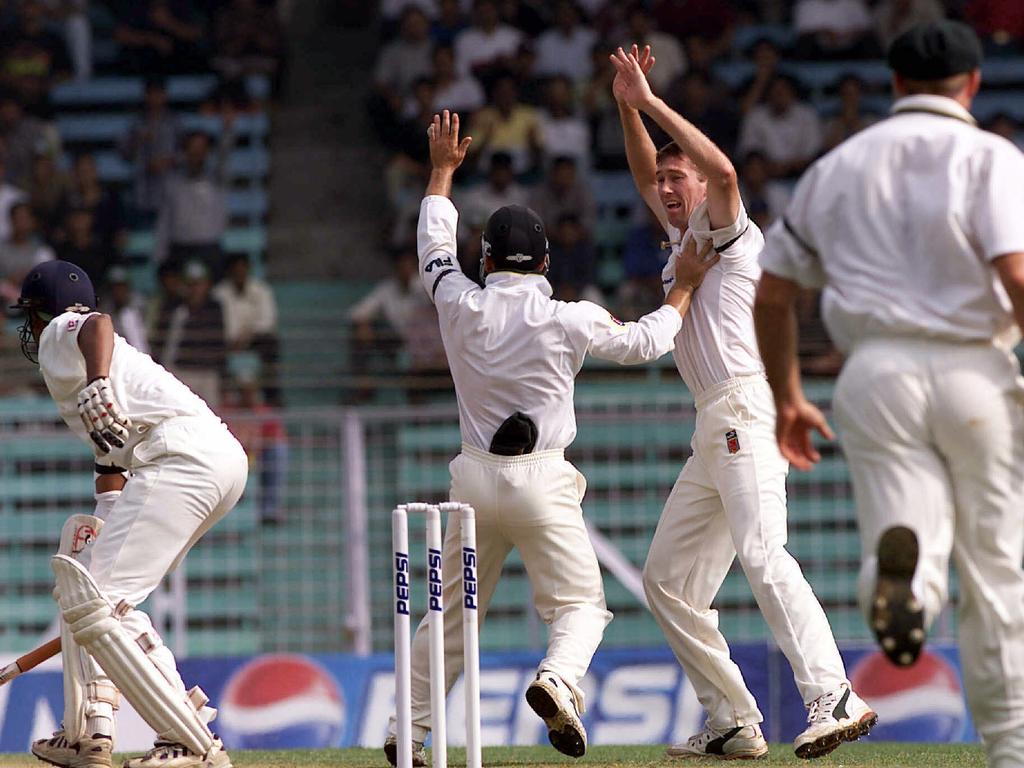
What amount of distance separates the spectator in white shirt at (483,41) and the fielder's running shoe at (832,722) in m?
10.4

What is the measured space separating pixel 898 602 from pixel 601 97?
458 inches

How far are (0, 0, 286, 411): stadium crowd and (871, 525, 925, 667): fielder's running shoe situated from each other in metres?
8.12

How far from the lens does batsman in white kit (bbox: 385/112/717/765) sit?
6957 millimetres

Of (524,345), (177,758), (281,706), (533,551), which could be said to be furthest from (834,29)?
(177,758)

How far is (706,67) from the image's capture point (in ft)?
51.9

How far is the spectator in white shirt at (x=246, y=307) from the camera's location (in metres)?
13.9

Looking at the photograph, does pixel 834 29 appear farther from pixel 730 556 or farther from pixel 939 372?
pixel 939 372

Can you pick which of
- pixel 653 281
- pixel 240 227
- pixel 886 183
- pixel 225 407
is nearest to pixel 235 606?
pixel 225 407

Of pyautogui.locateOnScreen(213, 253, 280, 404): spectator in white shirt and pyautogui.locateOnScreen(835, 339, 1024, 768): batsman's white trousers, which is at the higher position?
pyautogui.locateOnScreen(213, 253, 280, 404): spectator in white shirt

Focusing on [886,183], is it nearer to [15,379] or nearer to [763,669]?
[763,669]

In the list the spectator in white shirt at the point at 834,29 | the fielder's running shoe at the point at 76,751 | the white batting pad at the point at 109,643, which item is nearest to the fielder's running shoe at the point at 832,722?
the white batting pad at the point at 109,643

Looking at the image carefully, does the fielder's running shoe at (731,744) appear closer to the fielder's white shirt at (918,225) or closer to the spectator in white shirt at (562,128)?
the fielder's white shirt at (918,225)

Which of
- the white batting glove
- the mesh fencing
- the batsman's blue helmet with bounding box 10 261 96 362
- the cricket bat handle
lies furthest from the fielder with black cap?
the mesh fencing

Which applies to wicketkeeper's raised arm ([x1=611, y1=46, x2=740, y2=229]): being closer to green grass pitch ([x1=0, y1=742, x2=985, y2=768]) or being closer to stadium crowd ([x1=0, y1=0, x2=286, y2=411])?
green grass pitch ([x1=0, y1=742, x2=985, y2=768])
